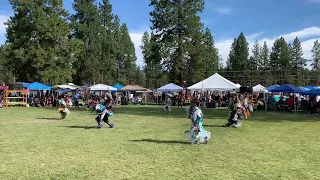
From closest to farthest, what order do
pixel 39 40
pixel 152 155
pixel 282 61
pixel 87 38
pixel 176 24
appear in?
pixel 152 155, pixel 39 40, pixel 176 24, pixel 87 38, pixel 282 61

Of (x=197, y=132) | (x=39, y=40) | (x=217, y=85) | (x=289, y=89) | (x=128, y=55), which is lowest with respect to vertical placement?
(x=197, y=132)

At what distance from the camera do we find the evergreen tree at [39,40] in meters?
39.2

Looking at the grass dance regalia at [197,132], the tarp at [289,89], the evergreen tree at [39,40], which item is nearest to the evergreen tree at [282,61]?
the evergreen tree at [39,40]

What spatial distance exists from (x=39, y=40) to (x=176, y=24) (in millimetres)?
16924

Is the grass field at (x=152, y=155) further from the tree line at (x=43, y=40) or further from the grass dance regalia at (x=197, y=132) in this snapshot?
the tree line at (x=43, y=40)

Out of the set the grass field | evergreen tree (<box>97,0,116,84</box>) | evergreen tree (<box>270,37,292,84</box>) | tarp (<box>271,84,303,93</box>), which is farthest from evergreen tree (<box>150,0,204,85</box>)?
evergreen tree (<box>270,37,292,84</box>)

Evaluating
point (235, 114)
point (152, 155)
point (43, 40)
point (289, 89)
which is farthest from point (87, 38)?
point (152, 155)

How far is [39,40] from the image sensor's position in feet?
134

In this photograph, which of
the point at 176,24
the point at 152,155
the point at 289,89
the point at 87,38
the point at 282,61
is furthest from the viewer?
the point at 282,61

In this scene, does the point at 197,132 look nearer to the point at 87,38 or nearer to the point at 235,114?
the point at 235,114

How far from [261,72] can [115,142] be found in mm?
77156

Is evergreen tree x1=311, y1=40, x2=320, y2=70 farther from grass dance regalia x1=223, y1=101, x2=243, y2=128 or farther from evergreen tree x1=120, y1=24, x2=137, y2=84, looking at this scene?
grass dance regalia x1=223, y1=101, x2=243, y2=128

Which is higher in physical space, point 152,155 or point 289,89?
point 289,89

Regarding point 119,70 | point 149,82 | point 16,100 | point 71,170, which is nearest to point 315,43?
point 149,82
